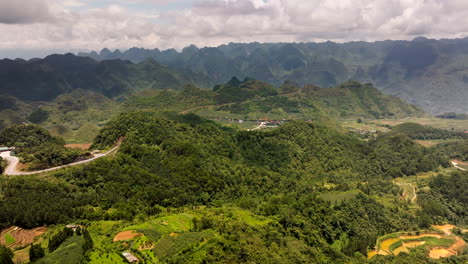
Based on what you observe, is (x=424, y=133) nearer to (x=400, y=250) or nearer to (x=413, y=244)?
(x=413, y=244)

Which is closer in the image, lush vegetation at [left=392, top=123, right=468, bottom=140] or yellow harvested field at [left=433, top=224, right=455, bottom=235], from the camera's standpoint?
yellow harvested field at [left=433, top=224, right=455, bottom=235]

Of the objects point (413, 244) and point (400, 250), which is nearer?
point (400, 250)

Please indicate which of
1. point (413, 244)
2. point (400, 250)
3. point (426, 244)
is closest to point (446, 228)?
point (426, 244)

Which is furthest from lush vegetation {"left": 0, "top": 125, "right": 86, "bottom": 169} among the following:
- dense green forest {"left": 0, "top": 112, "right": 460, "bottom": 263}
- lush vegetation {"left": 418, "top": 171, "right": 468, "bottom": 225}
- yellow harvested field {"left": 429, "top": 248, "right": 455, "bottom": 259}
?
lush vegetation {"left": 418, "top": 171, "right": 468, "bottom": 225}

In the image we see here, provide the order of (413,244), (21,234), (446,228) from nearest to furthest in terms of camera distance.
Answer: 1. (21,234)
2. (413,244)
3. (446,228)

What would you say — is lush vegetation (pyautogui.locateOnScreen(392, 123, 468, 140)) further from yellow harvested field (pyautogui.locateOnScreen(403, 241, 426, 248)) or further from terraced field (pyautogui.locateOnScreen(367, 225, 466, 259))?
yellow harvested field (pyautogui.locateOnScreen(403, 241, 426, 248))

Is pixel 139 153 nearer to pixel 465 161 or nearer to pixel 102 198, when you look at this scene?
pixel 102 198
